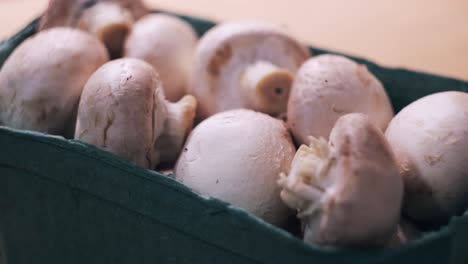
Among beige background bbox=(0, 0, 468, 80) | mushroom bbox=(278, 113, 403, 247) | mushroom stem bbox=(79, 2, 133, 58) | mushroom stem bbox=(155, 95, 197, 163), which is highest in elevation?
mushroom stem bbox=(79, 2, 133, 58)

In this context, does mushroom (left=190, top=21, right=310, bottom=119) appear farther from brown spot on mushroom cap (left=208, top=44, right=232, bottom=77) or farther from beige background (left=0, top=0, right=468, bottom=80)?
beige background (left=0, top=0, right=468, bottom=80)

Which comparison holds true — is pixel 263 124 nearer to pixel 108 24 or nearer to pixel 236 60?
pixel 236 60

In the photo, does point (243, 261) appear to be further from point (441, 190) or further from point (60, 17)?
point (60, 17)

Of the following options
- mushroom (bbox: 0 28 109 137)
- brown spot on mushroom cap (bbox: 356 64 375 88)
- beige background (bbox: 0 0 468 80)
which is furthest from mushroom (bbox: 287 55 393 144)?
beige background (bbox: 0 0 468 80)

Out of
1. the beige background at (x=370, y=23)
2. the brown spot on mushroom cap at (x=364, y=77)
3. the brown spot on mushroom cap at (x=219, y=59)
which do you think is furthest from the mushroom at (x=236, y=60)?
the beige background at (x=370, y=23)

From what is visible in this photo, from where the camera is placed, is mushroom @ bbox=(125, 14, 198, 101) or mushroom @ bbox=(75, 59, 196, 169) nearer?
mushroom @ bbox=(75, 59, 196, 169)

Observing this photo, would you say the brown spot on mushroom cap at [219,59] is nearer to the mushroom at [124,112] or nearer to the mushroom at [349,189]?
the mushroom at [124,112]
